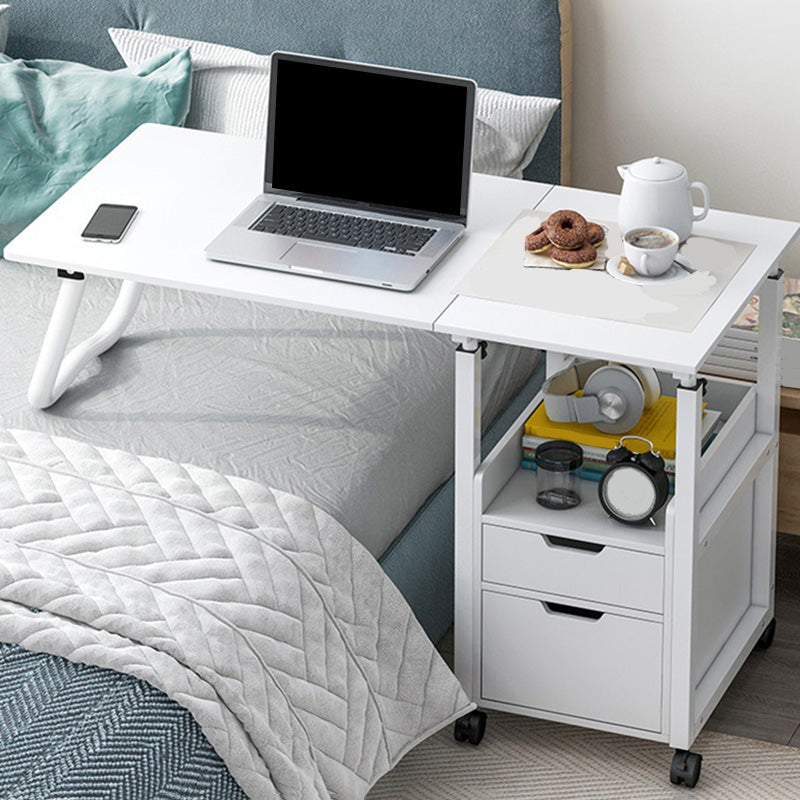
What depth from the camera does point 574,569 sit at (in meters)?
2.35

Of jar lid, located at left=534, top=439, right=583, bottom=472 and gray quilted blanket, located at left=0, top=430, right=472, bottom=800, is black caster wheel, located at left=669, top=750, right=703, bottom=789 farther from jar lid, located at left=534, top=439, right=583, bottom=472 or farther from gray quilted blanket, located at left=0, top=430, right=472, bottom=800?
jar lid, located at left=534, top=439, right=583, bottom=472

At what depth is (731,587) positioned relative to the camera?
258 centimetres

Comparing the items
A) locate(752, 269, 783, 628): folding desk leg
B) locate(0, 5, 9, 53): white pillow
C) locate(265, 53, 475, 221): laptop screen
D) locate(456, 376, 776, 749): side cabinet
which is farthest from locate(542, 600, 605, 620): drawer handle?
locate(0, 5, 9, 53): white pillow

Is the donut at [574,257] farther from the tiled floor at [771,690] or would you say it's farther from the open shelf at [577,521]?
the tiled floor at [771,690]

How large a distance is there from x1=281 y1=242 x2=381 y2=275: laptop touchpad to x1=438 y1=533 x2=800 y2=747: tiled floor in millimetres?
752

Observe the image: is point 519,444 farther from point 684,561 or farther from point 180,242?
point 180,242

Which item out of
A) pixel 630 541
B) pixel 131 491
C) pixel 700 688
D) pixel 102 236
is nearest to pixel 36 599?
pixel 131 491

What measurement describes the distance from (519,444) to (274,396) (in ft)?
1.29

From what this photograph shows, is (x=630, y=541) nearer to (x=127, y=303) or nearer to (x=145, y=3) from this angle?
(x=127, y=303)

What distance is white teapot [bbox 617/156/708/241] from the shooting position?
2320 millimetres

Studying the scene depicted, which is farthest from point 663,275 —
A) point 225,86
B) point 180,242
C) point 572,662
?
point 225,86

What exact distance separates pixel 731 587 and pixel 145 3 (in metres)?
1.59

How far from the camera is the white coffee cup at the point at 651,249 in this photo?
224cm

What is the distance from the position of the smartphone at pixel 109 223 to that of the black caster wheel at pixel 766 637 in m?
1.24
